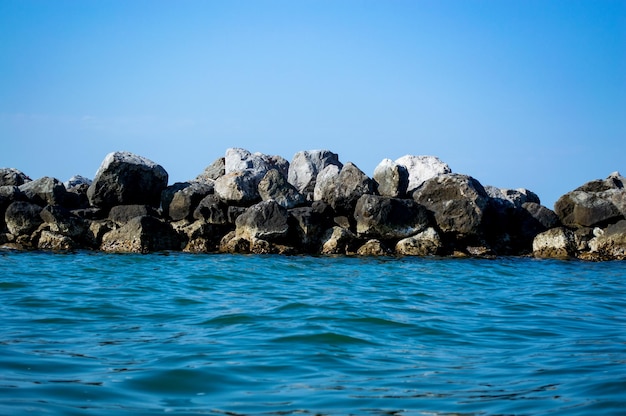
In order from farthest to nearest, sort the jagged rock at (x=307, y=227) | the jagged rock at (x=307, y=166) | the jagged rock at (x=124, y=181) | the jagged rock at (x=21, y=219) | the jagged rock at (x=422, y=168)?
the jagged rock at (x=307, y=166), the jagged rock at (x=422, y=168), the jagged rock at (x=124, y=181), the jagged rock at (x=21, y=219), the jagged rock at (x=307, y=227)

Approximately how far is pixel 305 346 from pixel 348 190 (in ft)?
49.4

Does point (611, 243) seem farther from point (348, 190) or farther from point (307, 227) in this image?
point (307, 227)

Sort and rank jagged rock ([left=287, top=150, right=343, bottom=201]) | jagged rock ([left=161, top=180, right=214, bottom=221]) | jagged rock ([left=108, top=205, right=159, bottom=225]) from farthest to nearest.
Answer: jagged rock ([left=287, top=150, right=343, bottom=201]), jagged rock ([left=161, top=180, right=214, bottom=221]), jagged rock ([left=108, top=205, right=159, bottom=225])

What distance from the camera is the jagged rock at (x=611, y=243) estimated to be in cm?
1958

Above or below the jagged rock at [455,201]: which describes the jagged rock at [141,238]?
below

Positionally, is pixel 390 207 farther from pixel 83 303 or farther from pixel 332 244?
pixel 83 303

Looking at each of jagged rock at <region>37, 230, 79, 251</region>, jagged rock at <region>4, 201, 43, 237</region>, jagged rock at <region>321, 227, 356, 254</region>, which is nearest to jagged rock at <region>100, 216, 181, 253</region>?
jagged rock at <region>37, 230, 79, 251</region>

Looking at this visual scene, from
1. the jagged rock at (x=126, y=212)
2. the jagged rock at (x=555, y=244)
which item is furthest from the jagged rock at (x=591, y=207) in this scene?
the jagged rock at (x=126, y=212)

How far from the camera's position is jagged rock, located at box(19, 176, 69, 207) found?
876 inches

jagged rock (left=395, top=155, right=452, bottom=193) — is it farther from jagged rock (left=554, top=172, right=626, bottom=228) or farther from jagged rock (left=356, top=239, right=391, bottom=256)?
jagged rock (left=356, top=239, right=391, bottom=256)

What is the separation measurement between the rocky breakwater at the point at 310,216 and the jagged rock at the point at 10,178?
57 cm

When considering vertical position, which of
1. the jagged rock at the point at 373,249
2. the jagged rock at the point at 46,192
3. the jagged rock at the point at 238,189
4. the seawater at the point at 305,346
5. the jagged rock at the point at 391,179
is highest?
the jagged rock at the point at 391,179

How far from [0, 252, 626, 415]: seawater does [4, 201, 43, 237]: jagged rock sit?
27.7 ft

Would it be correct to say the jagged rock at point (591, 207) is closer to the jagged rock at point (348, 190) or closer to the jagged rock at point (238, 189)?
the jagged rock at point (348, 190)
